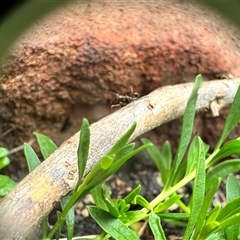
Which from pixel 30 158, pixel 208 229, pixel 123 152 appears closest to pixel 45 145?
pixel 30 158

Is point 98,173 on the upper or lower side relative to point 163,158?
upper

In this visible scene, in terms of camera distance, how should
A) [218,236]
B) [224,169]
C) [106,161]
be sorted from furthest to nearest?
[224,169], [218,236], [106,161]

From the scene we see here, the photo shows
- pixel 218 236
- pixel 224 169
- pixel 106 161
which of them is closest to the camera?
pixel 106 161

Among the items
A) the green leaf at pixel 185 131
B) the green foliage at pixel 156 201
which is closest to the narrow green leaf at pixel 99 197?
the green foliage at pixel 156 201

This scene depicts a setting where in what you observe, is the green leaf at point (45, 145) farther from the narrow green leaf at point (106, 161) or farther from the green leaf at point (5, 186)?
the narrow green leaf at point (106, 161)

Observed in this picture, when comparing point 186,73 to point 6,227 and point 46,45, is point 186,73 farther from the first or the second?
point 6,227

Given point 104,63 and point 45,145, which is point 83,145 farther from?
point 104,63

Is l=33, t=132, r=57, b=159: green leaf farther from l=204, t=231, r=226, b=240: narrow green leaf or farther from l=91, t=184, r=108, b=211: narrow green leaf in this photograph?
l=204, t=231, r=226, b=240: narrow green leaf

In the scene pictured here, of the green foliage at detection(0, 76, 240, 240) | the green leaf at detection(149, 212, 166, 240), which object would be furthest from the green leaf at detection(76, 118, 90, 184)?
the green leaf at detection(149, 212, 166, 240)
